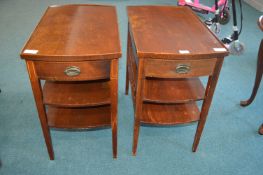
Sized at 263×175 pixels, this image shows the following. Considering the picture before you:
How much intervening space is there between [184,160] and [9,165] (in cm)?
97

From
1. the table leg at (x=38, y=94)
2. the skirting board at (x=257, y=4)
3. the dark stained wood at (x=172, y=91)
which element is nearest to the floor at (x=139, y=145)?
the table leg at (x=38, y=94)

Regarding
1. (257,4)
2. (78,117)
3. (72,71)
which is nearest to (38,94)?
(72,71)

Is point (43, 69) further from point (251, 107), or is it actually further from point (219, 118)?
point (251, 107)

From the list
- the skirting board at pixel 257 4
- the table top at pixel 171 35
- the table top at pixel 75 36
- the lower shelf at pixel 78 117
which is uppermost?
the table top at pixel 75 36

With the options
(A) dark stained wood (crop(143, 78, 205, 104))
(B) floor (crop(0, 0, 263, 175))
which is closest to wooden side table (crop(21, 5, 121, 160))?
(B) floor (crop(0, 0, 263, 175))

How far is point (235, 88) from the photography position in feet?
6.44

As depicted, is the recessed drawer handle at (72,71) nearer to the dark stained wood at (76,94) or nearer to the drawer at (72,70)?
the drawer at (72,70)

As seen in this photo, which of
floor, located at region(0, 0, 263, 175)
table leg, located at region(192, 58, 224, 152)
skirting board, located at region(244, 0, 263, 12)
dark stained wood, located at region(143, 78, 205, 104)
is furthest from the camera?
skirting board, located at region(244, 0, 263, 12)

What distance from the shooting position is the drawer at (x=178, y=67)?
1011 mm

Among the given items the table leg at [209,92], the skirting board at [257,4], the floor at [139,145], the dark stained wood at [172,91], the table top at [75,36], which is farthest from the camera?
the skirting board at [257,4]

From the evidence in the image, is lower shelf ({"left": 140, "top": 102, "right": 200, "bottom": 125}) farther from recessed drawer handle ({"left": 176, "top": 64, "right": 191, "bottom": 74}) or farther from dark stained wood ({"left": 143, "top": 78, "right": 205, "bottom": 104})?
recessed drawer handle ({"left": 176, "top": 64, "right": 191, "bottom": 74})

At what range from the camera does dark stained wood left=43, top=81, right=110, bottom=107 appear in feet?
3.74

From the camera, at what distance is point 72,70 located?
98cm

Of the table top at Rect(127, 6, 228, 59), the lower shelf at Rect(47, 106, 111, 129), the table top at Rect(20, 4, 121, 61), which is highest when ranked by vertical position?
the table top at Rect(20, 4, 121, 61)
